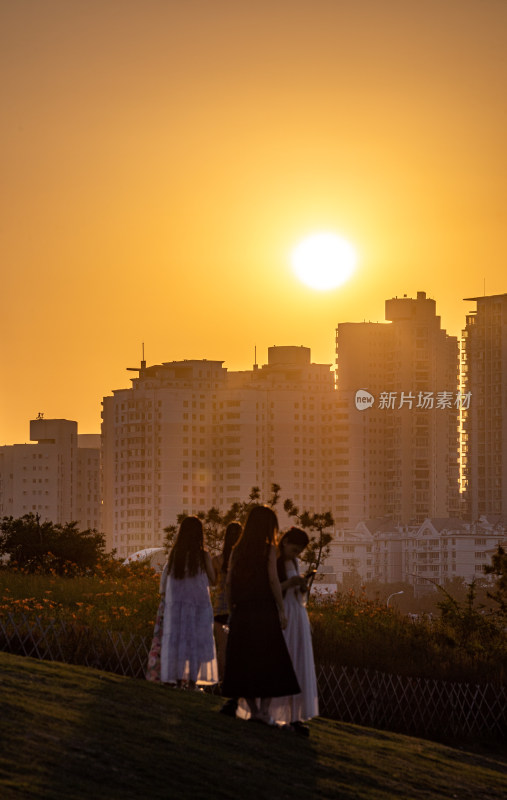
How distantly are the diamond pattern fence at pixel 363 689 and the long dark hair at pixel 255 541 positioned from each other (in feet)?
16.1

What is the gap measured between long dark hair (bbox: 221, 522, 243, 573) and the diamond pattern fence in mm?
2911

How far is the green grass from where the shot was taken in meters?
11.8

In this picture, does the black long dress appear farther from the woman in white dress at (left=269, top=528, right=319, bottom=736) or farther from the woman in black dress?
the woman in white dress at (left=269, top=528, right=319, bottom=736)

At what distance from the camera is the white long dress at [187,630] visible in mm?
16719

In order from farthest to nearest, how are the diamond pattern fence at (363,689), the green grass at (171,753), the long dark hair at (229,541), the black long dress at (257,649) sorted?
the diamond pattern fence at (363,689)
the long dark hair at (229,541)
the black long dress at (257,649)
the green grass at (171,753)

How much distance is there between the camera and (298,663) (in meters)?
15.3

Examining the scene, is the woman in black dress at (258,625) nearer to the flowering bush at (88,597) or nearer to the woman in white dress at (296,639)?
the woman in white dress at (296,639)

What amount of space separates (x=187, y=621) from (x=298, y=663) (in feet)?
6.33

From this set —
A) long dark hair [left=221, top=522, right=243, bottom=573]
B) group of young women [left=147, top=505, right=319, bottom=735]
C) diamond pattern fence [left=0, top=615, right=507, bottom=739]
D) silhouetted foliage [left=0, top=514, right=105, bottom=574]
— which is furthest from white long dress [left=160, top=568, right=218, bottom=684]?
silhouetted foliage [left=0, top=514, right=105, bottom=574]

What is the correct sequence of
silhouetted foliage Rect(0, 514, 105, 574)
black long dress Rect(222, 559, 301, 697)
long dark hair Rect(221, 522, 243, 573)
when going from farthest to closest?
silhouetted foliage Rect(0, 514, 105, 574) → long dark hair Rect(221, 522, 243, 573) → black long dress Rect(222, 559, 301, 697)

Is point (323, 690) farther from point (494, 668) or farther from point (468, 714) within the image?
point (494, 668)

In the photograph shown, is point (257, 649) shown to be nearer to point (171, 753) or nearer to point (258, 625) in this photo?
point (258, 625)

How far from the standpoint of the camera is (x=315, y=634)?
963 inches

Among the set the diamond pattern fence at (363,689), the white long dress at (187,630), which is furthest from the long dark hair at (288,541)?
the diamond pattern fence at (363,689)
